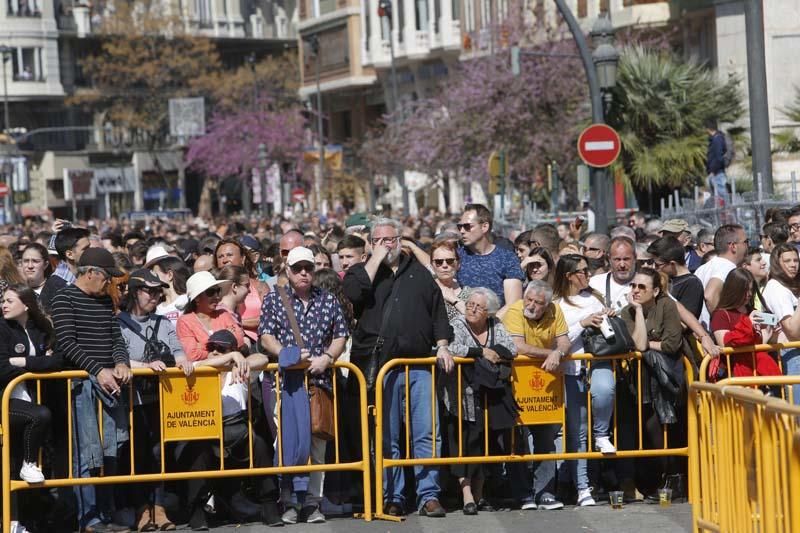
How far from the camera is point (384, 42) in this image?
68812 millimetres

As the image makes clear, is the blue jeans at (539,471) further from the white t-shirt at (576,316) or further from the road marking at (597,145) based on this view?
the road marking at (597,145)

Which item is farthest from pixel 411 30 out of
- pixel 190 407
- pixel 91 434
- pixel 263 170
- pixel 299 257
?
pixel 91 434

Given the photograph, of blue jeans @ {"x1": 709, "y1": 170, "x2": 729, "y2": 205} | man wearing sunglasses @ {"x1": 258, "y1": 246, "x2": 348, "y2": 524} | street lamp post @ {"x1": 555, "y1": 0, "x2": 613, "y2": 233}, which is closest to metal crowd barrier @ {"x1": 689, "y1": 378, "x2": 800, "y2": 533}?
man wearing sunglasses @ {"x1": 258, "y1": 246, "x2": 348, "y2": 524}

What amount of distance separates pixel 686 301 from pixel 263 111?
2827 inches

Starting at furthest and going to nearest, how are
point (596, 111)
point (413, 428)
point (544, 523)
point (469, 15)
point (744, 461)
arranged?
point (469, 15), point (596, 111), point (413, 428), point (544, 523), point (744, 461)

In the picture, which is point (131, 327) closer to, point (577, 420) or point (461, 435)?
point (461, 435)

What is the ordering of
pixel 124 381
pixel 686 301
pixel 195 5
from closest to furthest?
pixel 124 381 → pixel 686 301 → pixel 195 5

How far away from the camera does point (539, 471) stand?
11.2m

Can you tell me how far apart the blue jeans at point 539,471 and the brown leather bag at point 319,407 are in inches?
49.5

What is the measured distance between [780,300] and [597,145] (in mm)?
8651

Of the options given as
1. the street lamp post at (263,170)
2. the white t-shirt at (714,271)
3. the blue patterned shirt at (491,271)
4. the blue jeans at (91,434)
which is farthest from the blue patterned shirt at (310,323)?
the street lamp post at (263,170)

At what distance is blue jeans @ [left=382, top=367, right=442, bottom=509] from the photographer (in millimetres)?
11047

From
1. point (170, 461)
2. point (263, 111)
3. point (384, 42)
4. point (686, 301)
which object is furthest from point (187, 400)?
point (263, 111)

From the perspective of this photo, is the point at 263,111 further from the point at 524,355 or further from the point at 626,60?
the point at 524,355
